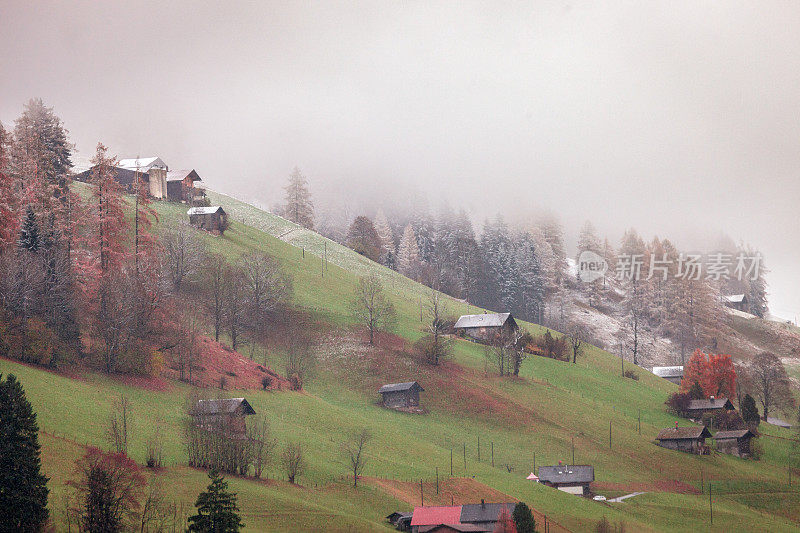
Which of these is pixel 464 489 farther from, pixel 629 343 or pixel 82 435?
pixel 629 343

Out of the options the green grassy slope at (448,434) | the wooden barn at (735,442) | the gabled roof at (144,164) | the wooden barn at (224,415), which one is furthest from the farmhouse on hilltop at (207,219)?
the wooden barn at (735,442)

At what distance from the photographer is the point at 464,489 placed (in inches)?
2640

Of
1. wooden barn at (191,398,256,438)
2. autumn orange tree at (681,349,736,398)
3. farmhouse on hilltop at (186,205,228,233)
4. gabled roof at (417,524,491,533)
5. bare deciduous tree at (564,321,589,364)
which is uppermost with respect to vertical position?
farmhouse on hilltop at (186,205,228,233)

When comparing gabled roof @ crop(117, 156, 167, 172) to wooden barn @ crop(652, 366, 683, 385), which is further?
gabled roof @ crop(117, 156, 167, 172)

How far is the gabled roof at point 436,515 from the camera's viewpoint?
56094 millimetres

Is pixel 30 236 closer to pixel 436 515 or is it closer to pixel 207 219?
pixel 436 515

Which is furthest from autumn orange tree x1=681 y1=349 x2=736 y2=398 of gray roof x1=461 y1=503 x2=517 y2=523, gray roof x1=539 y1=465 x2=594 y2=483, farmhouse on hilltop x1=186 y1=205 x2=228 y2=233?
farmhouse on hilltop x1=186 y1=205 x2=228 y2=233

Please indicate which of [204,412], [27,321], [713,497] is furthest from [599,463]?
[27,321]

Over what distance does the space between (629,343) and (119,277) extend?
105 m

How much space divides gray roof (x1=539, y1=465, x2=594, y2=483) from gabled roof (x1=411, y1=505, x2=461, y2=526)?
17781 millimetres

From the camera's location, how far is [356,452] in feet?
232

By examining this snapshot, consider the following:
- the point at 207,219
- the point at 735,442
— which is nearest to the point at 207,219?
the point at 207,219

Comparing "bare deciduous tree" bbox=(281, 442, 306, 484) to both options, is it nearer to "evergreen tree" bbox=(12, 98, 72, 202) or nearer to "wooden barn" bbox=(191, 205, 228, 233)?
"evergreen tree" bbox=(12, 98, 72, 202)

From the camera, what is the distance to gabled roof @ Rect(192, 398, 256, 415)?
67062 mm
